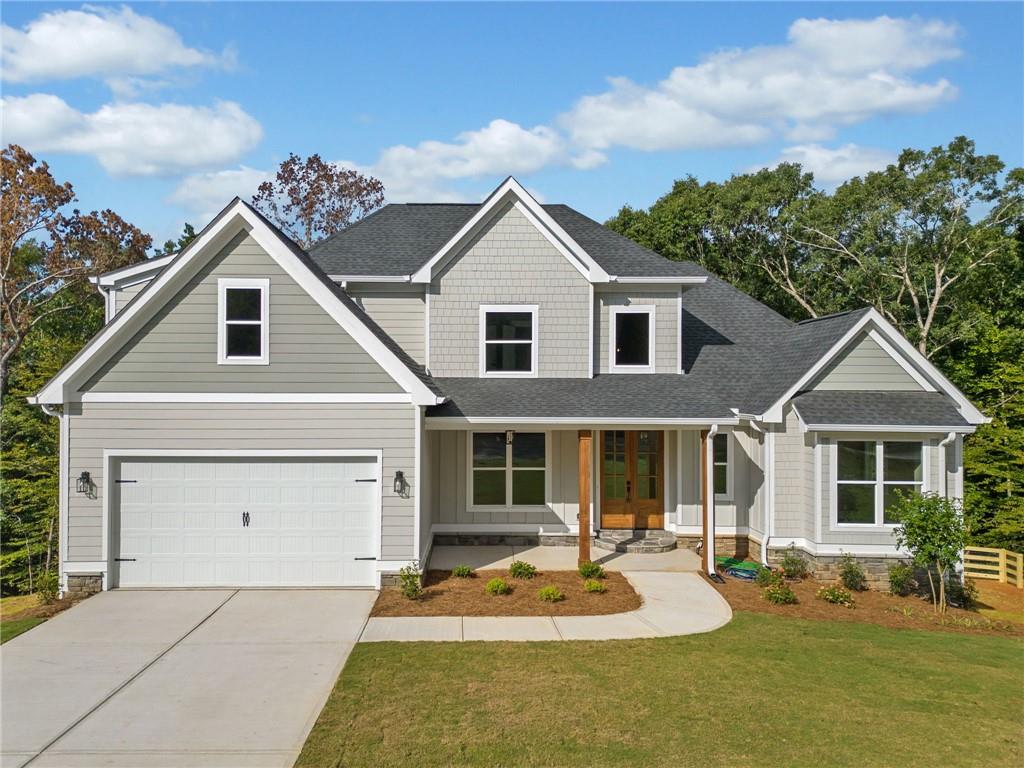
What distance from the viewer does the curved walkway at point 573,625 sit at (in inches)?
389

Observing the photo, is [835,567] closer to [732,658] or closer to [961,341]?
[732,658]

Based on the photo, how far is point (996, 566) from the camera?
55.1 ft

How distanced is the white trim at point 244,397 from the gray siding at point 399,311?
379 centimetres

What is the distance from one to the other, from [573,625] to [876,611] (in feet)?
18.4

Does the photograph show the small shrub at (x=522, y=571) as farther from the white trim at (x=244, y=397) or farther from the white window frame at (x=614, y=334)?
the white window frame at (x=614, y=334)

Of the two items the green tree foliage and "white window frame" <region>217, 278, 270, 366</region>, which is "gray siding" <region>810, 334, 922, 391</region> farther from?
"white window frame" <region>217, 278, 270, 366</region>

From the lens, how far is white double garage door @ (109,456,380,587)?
1183 centimetres

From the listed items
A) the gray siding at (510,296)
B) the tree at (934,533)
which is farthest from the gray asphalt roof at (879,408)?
the gray siding at (510,296)

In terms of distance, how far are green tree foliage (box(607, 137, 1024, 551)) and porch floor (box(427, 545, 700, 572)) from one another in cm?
913

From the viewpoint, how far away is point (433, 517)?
50.5ft

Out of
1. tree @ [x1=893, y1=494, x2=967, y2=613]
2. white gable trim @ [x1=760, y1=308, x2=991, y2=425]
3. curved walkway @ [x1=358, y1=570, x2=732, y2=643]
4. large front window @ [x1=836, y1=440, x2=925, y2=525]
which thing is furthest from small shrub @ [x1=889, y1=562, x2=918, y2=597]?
curved walkway @ [x1=358, y1=570, x2=732, y2=643]

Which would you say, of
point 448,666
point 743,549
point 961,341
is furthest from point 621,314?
point 961,341

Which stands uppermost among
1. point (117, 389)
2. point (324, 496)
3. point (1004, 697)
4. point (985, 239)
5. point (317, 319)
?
point (985, 239)

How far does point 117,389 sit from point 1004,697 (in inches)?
528
